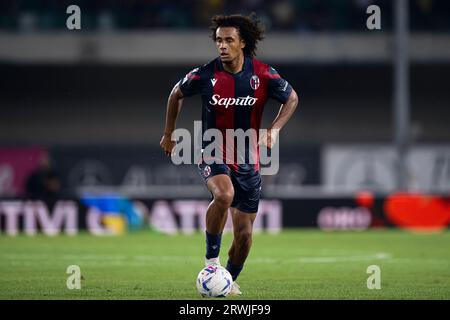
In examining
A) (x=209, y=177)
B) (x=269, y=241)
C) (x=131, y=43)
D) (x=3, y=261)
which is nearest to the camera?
(x=209, y=177)

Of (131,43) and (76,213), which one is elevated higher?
(131,43)

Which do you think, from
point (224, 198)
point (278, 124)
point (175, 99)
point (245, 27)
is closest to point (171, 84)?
point (245, 27)

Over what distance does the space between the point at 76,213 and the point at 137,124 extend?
9.77 m

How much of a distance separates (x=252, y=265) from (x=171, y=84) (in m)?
17.5

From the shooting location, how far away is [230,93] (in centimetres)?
1024

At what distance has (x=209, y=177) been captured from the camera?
1006 centimetres

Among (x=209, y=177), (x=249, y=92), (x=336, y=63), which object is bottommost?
(x=209, y=177)

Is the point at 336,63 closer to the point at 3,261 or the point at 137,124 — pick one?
the point at 137,124

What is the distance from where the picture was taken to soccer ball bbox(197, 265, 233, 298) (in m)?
9.84

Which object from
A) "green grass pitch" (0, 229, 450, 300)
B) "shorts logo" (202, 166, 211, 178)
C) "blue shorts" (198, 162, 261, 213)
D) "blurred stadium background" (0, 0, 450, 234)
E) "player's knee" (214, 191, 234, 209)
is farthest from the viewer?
"blurred stadium background" (0, 0, 450, 234)

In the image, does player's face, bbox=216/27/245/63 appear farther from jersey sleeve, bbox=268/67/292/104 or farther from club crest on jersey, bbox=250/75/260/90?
jersey sleeve, bbox=268/67/292/104

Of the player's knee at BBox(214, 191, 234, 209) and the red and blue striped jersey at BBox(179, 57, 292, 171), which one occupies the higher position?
the red and blue striped jersey at BBox(179, 57, 292, 171)

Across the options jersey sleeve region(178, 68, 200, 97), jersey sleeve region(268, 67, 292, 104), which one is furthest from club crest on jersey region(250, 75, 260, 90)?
jersey sleeve region(178, 68, 200, 97)
